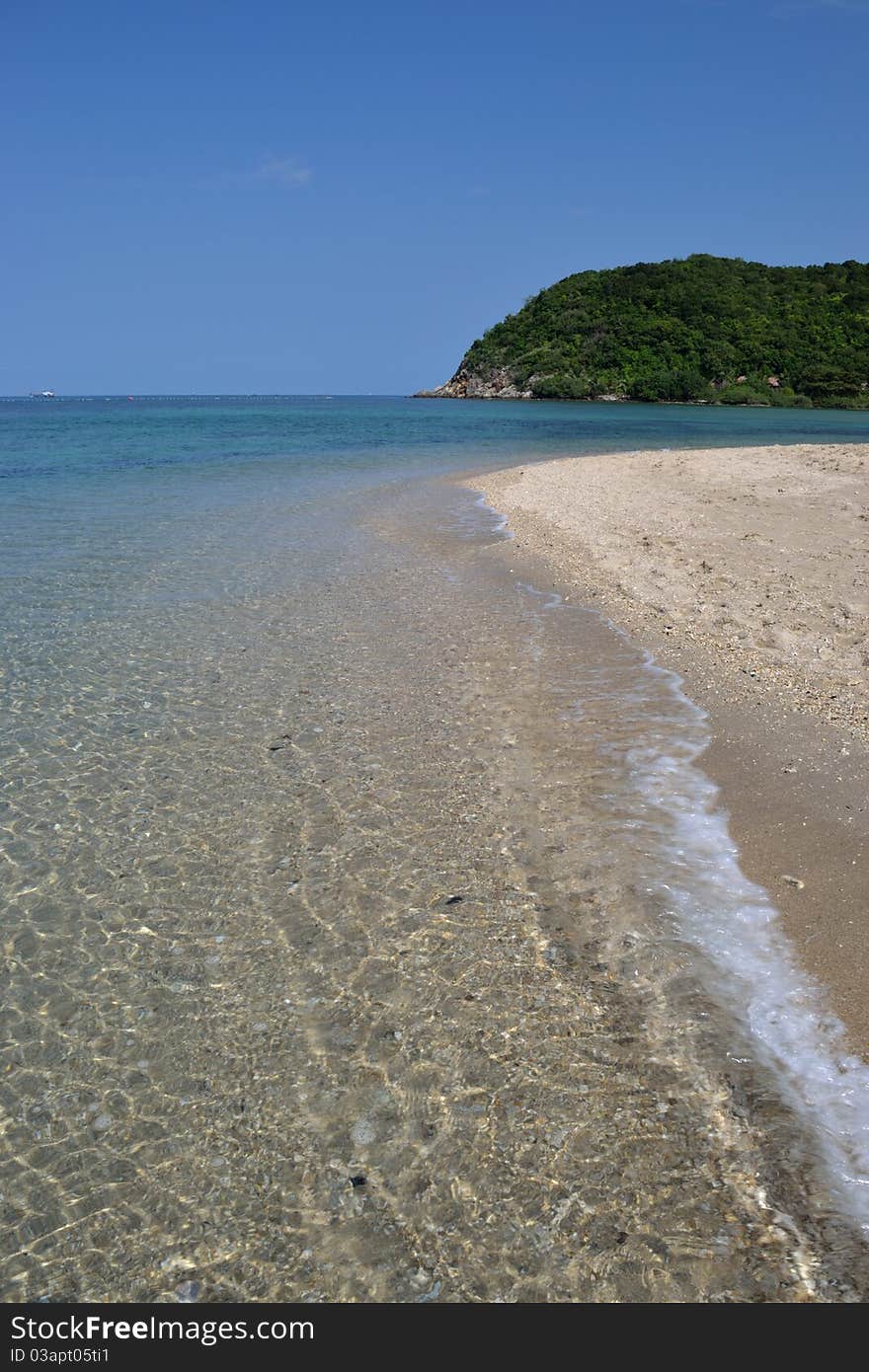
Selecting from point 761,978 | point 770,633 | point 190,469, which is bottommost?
point 761,978

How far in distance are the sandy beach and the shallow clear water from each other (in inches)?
15.5

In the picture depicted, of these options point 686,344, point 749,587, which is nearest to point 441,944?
point 749,587

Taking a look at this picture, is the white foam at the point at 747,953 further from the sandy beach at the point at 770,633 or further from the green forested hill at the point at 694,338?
the green forested hill at the point at 694,338

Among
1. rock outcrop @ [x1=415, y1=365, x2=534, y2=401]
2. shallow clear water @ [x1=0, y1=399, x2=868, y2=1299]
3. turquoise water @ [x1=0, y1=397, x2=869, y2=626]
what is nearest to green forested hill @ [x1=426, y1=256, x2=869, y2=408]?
rock outcrop @ [x1=415, y1=365, x2=534, y2=401]

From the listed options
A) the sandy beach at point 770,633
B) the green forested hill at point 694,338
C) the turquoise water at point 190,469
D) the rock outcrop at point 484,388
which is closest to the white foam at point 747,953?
the sandy beach at point 770,633

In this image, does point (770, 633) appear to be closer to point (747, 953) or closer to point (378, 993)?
point (747, 953)

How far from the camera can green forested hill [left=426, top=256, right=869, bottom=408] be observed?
289 ft

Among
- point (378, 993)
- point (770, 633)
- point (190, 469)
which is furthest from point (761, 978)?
point (190, 469)

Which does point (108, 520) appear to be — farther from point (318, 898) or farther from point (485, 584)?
point (318, 898)

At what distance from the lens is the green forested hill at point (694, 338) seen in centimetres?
8800

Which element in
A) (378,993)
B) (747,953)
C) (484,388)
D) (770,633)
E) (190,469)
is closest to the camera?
(378,993)

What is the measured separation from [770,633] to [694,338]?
3917 inches

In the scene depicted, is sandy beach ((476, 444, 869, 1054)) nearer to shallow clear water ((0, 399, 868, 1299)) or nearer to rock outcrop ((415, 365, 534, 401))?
shallow clear water ((0, 399, 868, 1299))

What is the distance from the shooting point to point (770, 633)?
8.69m
